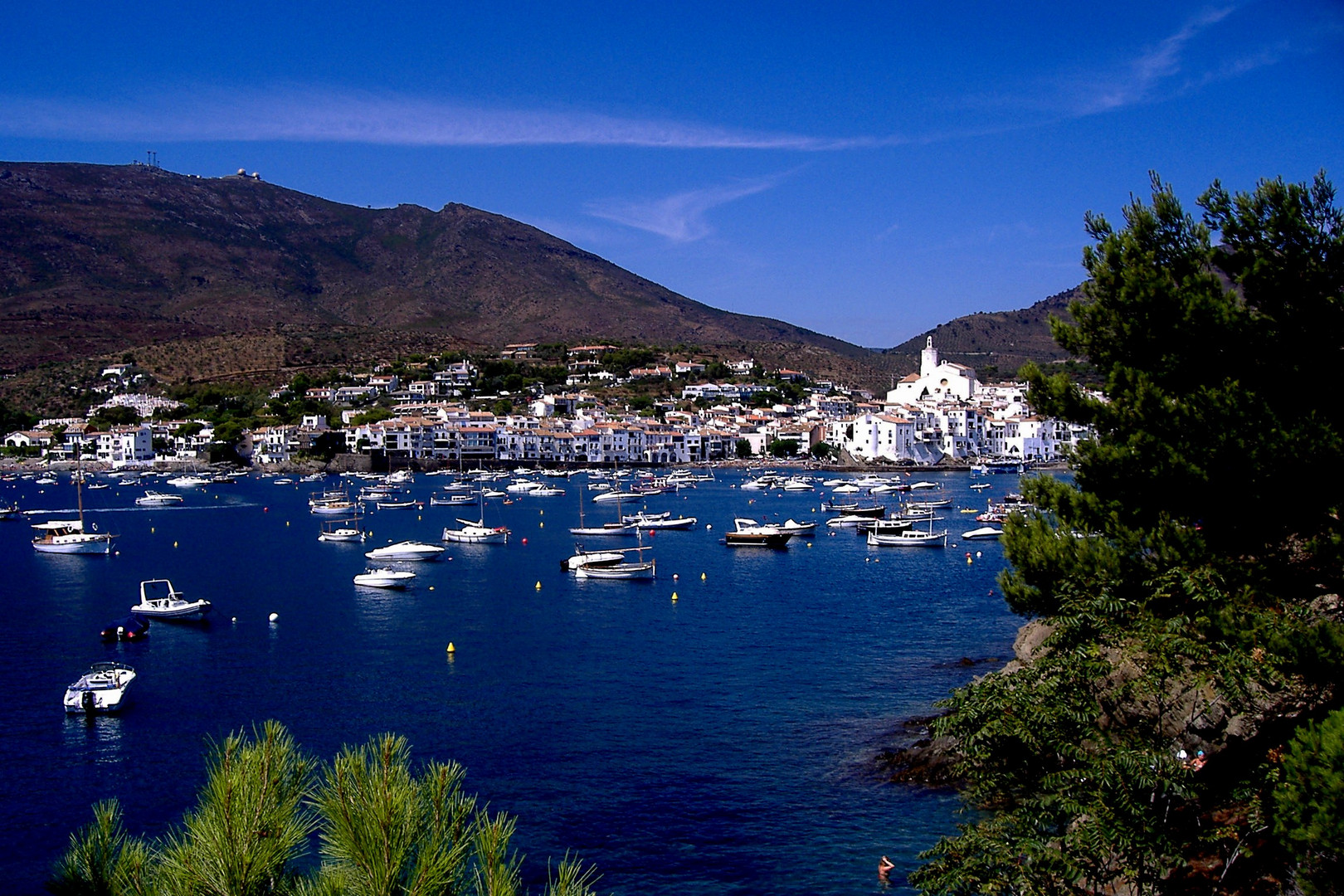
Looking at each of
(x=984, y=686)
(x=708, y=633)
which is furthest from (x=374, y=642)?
(x=984, y=686)

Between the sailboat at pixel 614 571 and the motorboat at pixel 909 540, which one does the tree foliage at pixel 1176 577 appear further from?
the motorboat at pixel 909 540

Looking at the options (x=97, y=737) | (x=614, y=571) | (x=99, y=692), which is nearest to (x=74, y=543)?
(x=614, y=571)

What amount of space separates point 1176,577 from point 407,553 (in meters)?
28.5

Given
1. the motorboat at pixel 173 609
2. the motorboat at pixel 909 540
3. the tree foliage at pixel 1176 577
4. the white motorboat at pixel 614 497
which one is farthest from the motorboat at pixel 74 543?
the tree foliage at pixel 1176 577

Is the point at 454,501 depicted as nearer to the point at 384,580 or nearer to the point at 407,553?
the point at 407,553

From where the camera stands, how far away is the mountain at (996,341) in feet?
552

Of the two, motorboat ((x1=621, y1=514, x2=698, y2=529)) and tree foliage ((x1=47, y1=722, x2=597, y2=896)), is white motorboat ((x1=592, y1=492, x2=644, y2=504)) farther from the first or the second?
tree foliage ((x1=47, y1=722, x2=597, y2=896))

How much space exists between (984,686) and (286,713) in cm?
1197

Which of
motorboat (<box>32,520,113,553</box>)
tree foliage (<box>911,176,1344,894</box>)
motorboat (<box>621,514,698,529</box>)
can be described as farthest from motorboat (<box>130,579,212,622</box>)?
motorboat (<box>621,514,698,529</box>)

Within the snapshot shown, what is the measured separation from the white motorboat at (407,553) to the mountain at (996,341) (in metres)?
136

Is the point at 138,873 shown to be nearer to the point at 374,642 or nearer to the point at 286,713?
the point at 286,713

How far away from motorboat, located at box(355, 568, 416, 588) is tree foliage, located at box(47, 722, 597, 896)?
78.4ft

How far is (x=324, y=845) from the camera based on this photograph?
3.91m

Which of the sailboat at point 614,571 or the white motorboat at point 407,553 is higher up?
the white motorboat at point 407,553
